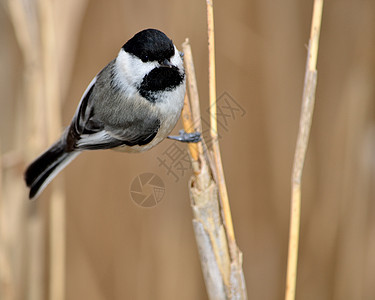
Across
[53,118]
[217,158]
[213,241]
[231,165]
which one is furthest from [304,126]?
[231,165]

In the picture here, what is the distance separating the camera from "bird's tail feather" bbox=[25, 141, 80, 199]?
4.56ft

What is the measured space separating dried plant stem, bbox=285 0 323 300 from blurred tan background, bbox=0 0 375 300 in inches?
24.1

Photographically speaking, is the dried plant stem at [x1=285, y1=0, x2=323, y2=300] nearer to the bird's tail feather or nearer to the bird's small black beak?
the bird's small black beak

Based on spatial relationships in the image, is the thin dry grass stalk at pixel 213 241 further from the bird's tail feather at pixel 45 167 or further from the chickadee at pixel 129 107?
the bird's tail feather at pixel 45 167

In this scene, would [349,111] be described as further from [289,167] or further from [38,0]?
[38,0]

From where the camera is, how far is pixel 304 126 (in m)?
1.00

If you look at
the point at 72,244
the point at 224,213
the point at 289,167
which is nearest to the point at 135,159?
the point at 72,244

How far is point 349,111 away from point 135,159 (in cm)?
83

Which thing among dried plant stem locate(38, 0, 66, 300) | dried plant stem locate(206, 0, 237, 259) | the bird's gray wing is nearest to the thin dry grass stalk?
dried plant stem locate(206, 0, 237, 259)

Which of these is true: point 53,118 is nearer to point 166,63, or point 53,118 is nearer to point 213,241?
point 166,63

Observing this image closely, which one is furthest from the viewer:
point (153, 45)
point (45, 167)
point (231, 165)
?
point (231, 165)

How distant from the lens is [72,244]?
6.35ft

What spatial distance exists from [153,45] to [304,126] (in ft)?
1.34

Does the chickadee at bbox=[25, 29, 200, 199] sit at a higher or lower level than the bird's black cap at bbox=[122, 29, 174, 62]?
lower
